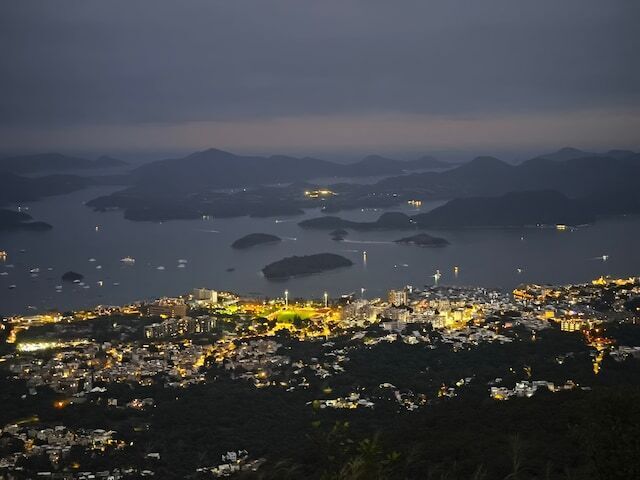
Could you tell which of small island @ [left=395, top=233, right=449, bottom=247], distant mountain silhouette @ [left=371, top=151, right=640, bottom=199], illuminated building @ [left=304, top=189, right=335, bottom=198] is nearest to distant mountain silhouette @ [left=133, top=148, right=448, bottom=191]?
illuminated building @ [left=304, top=189, right=335, bottom=198]

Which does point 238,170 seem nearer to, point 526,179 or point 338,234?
point 526,179

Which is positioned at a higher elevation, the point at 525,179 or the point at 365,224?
the point at 525,179

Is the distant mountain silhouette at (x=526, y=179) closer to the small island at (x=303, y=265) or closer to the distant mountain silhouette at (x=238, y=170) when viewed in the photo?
the distant mountain silhouette at (x=238, y=170)

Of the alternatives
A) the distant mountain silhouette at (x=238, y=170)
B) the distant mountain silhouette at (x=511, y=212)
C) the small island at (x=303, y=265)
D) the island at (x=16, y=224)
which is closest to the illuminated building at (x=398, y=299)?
the small island at (x=303, y=265)

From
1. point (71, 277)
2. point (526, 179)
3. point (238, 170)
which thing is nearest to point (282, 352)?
point (71, 277)

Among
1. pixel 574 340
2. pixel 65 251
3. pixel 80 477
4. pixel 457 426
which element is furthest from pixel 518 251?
pixel 80 477

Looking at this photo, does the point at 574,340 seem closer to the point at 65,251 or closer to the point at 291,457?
the point at 291,457
